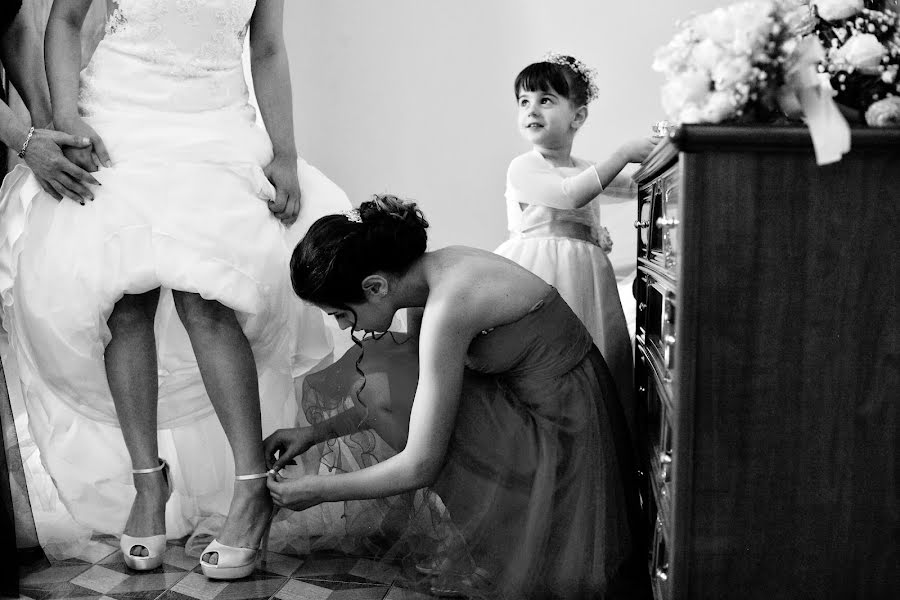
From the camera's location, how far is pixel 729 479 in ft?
3.85

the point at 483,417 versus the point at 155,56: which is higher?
the point at 155,56

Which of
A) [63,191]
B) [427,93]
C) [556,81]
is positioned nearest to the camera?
[63,191]

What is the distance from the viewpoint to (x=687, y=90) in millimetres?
1152

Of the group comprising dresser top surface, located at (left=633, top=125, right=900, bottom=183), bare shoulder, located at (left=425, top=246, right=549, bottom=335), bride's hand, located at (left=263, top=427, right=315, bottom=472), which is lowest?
bride's hand, located at (left=263, top=427, right=315, bottom=472)

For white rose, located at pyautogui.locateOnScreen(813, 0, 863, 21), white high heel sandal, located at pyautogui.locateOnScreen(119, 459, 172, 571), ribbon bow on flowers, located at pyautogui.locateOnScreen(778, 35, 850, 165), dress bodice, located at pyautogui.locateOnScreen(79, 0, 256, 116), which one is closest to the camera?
ribbon bow on flowers, located at pyautogui.locateOnScreen(778, 35, 850, 165)

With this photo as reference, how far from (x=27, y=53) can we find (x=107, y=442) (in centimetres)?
90

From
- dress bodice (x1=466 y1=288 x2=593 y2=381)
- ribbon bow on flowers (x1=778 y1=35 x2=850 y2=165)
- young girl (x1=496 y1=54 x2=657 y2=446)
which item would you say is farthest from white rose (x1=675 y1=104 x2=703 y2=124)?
young girl (x1=496 y1=54 x2=657 y2=446)

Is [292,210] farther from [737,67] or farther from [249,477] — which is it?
[737,67]

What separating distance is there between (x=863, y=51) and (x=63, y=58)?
1.48 metres

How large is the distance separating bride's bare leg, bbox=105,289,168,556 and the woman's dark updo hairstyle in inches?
15.9

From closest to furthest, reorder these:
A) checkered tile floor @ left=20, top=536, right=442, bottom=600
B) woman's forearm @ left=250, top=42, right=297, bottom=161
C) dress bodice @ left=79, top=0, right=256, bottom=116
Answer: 1. checkered tile floor @ left=20, top=536, right=442, bottom=600
2. dress bodice @ left=79, top=0, right=256, bottom=116
3. woman's forearm @ left=250, top=42, right=297, bottom=161

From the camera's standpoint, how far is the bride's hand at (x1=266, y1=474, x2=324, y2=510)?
5.19 ft

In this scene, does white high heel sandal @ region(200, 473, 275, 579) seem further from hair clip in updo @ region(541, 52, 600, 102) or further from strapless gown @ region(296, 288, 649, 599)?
hair clip in updo @ region(541, 52, 600, 102)

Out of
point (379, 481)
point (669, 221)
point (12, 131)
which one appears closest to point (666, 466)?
point (669, 221)
